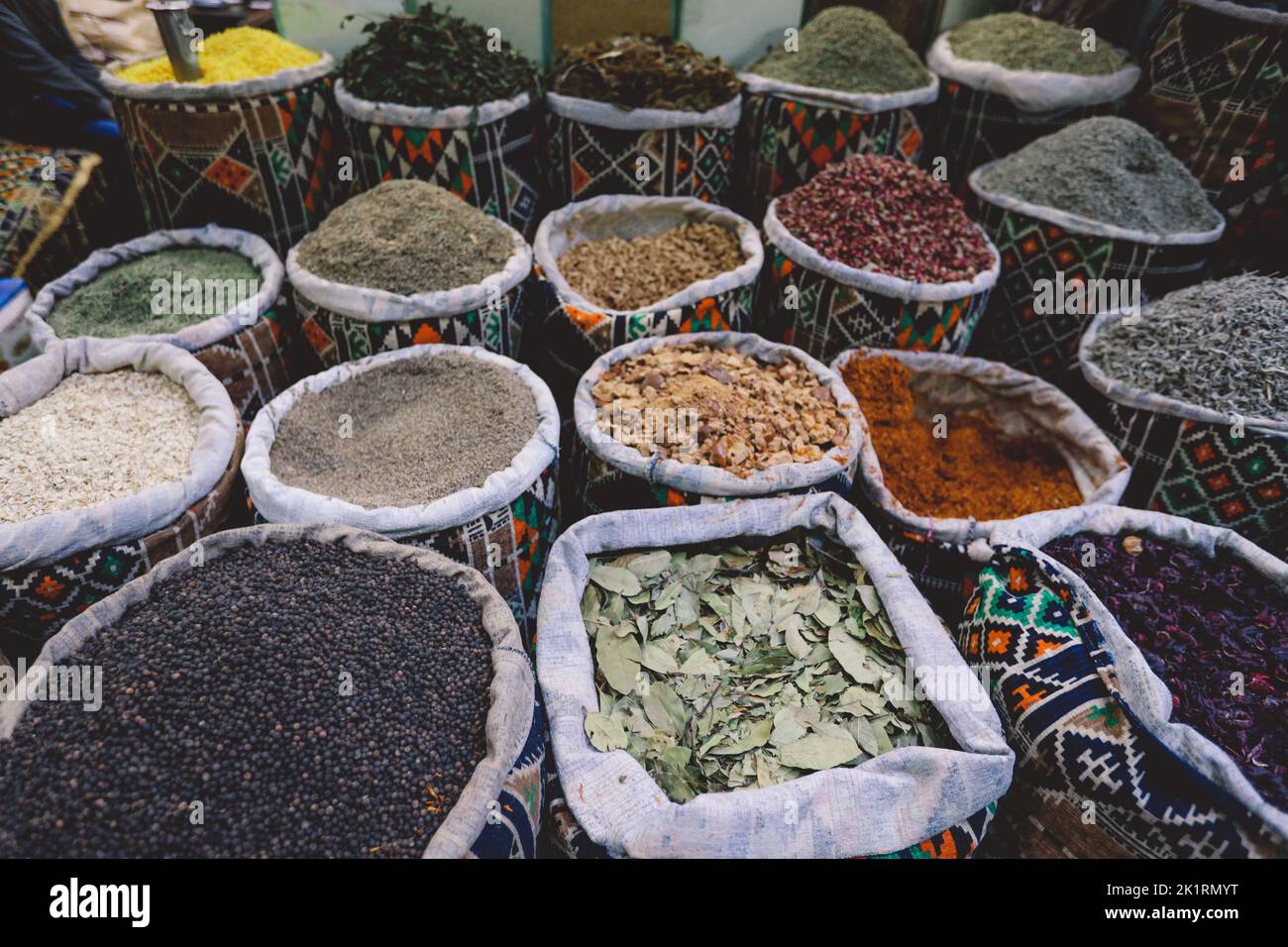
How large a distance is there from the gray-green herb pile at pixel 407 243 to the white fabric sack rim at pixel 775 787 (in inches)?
36.1

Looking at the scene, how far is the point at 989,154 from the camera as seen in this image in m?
2.69

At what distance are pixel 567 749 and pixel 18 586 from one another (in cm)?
95

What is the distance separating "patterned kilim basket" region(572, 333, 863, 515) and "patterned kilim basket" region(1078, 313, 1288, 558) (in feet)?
2.35

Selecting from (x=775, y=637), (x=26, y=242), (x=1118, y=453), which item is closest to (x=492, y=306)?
(x=775, y=637)

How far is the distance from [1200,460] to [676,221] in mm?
1550

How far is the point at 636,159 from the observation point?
94.0 inches

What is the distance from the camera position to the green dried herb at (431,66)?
2.24 meters

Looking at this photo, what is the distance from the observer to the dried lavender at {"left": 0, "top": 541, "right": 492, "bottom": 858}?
0.97 metres

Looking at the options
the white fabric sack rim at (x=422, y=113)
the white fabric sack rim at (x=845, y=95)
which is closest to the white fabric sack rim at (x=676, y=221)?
the white fabric sack rim at (x=422, y=113)

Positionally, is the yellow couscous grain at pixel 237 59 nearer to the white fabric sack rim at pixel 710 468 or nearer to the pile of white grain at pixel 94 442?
the pile of white grain at pixel 94 442

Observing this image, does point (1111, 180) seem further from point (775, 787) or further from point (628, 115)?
point (775, 787)

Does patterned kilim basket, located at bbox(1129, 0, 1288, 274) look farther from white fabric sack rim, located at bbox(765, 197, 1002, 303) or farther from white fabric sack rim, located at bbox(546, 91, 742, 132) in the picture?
white fabric sack rim, located at bbox(546, 91, 742, 132)

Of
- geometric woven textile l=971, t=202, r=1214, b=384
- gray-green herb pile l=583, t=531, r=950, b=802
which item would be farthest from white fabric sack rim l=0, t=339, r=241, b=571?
geometric woven textile l=971, t=202, r=1214, b=384

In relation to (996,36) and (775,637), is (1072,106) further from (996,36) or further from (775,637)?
(775,637)
